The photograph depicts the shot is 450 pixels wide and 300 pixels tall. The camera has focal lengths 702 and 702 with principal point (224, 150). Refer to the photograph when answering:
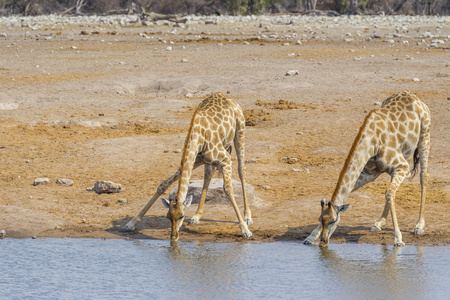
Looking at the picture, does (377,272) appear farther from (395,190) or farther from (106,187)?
(106,187)

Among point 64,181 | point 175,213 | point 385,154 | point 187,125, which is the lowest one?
point 64,181

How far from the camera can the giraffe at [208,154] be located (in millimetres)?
8195

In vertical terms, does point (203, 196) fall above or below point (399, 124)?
below

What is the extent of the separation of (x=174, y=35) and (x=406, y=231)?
2259 cm

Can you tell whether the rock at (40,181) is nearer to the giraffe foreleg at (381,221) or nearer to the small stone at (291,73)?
the giraffe foreleg at (381,221)

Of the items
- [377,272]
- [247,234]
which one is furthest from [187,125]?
[377,272]

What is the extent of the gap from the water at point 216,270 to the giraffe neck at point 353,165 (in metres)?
0.66

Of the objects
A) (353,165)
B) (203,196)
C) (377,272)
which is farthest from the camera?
(203,196)

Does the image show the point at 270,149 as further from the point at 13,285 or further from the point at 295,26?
the point at 295,26

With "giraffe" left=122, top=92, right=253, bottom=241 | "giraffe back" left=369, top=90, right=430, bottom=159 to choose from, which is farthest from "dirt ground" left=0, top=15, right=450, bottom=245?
"giraffe back" left=369, top=90, right=430, bottom=159

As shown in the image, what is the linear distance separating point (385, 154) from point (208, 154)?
84.2 inches

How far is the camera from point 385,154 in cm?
827

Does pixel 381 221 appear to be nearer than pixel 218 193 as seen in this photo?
Yes

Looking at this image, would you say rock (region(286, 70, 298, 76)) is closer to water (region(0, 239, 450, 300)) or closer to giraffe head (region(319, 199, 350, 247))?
water (region(0, 239, 450, 300))
